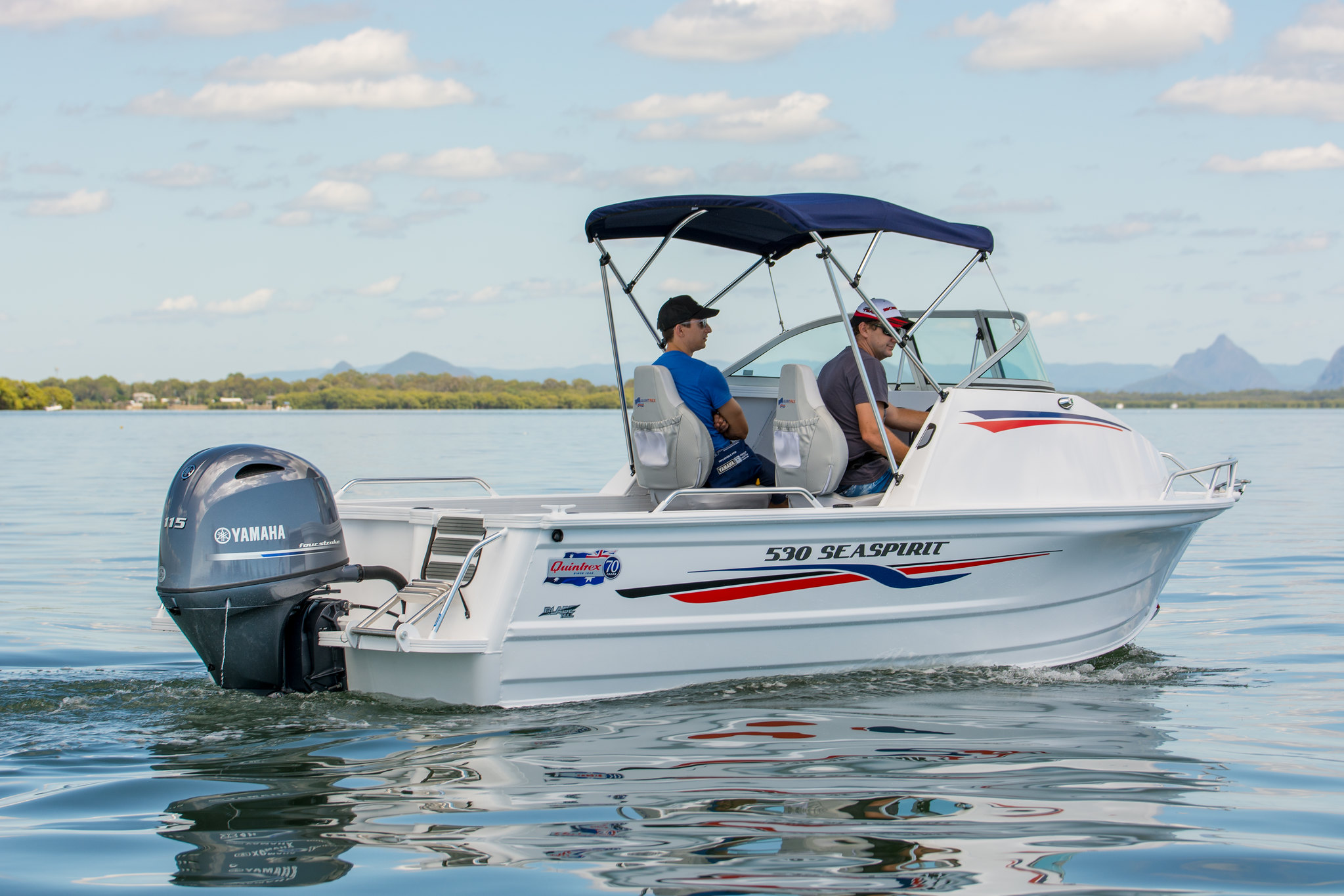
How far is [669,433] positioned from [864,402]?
3.37 feet

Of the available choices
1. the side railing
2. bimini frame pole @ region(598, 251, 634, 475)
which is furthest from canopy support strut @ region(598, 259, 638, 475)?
the side railing

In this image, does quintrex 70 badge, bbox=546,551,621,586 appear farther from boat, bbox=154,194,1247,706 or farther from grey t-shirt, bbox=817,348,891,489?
grey t-shirt, bbox=817,348,891,489

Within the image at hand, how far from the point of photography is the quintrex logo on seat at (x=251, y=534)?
4.81 m

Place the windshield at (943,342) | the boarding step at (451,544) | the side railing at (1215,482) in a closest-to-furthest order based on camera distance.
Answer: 1. the boarding step at (451,544)
2. the side railing at (1215,482)
3. the windshield at (943,342)

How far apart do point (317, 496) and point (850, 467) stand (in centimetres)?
276

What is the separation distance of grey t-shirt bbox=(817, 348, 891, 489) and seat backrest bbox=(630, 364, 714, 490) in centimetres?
69

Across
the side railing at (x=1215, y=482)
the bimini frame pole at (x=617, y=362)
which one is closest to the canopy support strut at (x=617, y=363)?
the bimini frame pole at (x=617, y=362)

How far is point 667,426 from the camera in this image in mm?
6238

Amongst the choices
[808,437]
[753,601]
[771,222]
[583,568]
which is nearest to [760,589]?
[753,601]

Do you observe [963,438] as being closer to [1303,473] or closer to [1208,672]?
[1208,672]

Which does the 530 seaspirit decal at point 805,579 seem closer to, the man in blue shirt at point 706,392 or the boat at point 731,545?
the boat at point 731,545

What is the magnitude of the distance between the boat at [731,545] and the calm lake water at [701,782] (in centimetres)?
20

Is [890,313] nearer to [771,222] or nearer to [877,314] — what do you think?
[877,314]

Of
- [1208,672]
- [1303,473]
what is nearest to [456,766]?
[1208,672]
